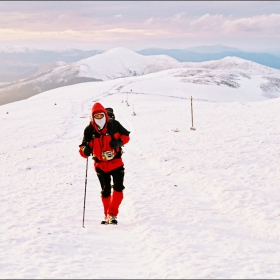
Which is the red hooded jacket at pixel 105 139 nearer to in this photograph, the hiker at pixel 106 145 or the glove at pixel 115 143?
the hiker at pixel 106 145

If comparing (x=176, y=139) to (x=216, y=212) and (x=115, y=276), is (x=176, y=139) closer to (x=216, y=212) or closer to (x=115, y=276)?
(x=216, y=212)

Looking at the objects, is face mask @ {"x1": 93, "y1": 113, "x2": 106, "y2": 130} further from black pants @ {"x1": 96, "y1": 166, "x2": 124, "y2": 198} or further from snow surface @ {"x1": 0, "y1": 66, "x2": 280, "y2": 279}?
snow surface @ {"x1": 0, "y1": 66, "x2": 280, "y2": 279}

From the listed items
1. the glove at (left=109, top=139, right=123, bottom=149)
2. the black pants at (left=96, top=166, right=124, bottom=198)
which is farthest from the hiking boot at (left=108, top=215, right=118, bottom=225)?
the glove at (left=109, top=139, right=123, bottom=149)

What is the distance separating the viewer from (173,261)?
22.1 ft

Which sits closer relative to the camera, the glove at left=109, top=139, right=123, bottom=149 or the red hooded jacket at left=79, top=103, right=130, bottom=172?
the glove at left=109, top=139, right=123, bottom=149

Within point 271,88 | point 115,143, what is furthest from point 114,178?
point 271,88

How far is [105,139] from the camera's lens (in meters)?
9.27

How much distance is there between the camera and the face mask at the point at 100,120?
355 inches

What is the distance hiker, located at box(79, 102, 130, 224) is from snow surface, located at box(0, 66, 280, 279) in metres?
1.09

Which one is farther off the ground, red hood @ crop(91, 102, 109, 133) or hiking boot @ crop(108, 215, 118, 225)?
red hood @ crop(91, 102, 109, 133)

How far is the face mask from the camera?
29.6 feet

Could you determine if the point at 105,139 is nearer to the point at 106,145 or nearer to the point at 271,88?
the point at 106,145

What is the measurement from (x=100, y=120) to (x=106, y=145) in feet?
2.30

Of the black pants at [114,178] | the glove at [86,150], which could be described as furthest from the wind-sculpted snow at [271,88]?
the glove at [86,150]
